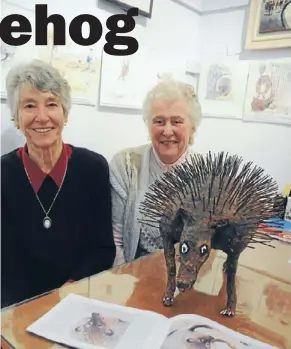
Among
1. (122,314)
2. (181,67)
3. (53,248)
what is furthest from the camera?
(181,67)

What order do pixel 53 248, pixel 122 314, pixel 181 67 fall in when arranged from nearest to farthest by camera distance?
1. pixel 122 314
2. pixel 53 248
3. pixel 181 67

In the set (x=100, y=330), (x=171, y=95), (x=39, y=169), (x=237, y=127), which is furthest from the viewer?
(x=237, y=127)

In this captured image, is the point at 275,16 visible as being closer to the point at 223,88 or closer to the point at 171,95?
the point at 223,88

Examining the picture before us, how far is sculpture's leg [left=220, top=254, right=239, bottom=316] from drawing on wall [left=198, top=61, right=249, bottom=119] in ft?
1.30

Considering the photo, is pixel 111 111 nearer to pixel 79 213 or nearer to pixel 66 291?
pixel 79 213

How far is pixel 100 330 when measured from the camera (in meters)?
0.58

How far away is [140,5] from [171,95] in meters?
0.21

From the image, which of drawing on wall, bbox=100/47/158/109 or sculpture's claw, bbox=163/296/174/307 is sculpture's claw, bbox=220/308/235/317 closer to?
sculpture's claw, bbox=163/296/174/307

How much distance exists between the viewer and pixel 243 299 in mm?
728

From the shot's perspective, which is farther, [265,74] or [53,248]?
[265,74]

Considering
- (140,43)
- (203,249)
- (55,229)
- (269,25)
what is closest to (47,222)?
(55,229)

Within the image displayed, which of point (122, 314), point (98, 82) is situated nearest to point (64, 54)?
point (98, 82)

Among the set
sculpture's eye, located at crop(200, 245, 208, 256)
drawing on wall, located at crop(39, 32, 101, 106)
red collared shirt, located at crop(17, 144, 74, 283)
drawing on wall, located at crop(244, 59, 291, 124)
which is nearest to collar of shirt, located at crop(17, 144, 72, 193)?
red collared shirt, located at crop(17, 144, 74, 283)

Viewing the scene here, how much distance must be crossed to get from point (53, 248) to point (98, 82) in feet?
1.25
